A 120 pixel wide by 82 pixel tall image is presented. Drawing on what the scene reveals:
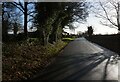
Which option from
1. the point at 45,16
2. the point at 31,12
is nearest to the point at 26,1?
the point at 31,12

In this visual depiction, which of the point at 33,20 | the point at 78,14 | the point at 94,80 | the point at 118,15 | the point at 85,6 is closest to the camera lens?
the point at 94,80

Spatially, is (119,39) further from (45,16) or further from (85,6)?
(85,6)

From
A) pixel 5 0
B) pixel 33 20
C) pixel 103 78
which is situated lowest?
pixel 103 78

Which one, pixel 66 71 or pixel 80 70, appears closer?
pixel 66 71

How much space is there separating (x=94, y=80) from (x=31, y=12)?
62.1 feet

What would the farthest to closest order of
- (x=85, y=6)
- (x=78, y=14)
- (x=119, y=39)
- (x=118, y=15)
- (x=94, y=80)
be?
(x=78, y=14)
(x=85, y=6)
(x=118, y=15)
(x=119, y=39)
(x=94, y=80)

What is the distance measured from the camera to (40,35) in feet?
91.9

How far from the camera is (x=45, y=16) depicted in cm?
2581

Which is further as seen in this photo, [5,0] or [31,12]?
[31,12]

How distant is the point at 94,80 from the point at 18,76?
316cm

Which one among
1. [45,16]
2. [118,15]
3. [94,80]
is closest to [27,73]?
[94,80]

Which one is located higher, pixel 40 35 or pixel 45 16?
pixel 45 16

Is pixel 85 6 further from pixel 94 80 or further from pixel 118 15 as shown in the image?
pixel 94 80

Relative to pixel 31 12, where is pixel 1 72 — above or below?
below
